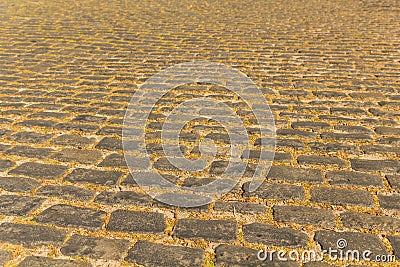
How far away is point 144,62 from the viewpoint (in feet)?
21.5

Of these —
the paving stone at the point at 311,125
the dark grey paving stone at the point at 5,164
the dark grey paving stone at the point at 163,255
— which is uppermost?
the paving stone at the point at 311,125

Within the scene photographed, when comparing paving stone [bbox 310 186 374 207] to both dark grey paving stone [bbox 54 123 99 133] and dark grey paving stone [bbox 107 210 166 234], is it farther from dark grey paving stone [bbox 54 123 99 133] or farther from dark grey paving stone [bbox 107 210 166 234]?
dark grey paving stone [bbox 54 123 99 133]

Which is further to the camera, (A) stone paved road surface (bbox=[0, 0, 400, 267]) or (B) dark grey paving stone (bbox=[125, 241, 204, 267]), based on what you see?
(A) stone paved road surface (bbox=[0, 0, 400, 267])

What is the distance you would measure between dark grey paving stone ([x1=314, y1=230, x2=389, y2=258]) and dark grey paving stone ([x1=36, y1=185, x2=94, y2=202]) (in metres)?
1.46

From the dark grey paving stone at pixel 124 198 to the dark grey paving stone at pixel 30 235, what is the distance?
395mm

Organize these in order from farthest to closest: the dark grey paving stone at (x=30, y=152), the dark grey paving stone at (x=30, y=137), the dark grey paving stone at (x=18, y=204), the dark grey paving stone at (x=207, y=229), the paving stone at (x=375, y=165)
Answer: the dark grey paving stone at (x=30, y=137)
the dark grey paving stone at (x=30, y=152)
the paving stone at (x=375, y=165)
the dark grey paving stone at (x=18, y=204)
the dark grey paving stone at (x=207, y=229)

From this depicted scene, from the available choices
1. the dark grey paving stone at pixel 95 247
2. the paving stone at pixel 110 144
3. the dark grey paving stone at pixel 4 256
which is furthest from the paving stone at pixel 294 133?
the dark grey paving stone at pixel 4 256

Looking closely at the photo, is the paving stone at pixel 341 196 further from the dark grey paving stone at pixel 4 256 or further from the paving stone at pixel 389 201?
the dark grey paving stone at pixel 4 256

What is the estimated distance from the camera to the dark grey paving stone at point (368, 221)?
2502 mm

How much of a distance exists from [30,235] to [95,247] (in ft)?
1.31

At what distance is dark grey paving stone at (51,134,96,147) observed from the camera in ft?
12.0

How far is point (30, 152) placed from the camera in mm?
3486

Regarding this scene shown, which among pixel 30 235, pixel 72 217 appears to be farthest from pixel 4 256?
pixel 72 217

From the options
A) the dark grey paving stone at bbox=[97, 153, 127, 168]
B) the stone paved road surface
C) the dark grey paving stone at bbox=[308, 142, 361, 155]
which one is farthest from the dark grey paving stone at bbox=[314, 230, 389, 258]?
the dark grey paving stone at bbox=[97, 153, 127, 168]
